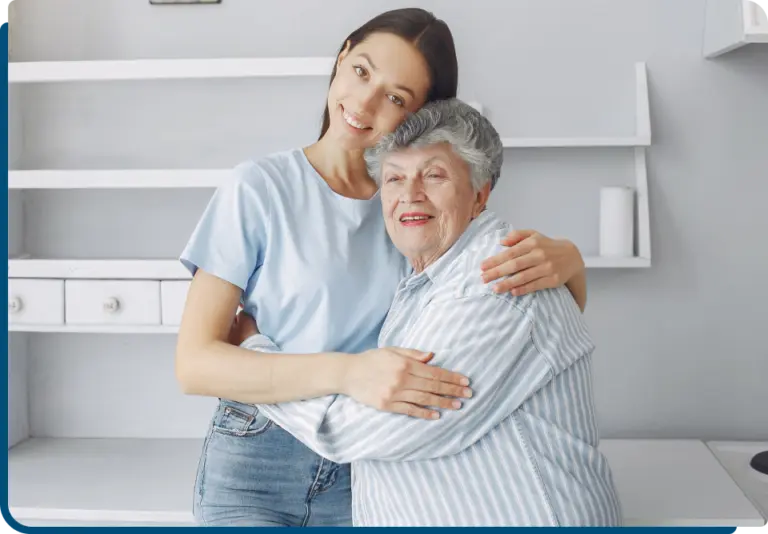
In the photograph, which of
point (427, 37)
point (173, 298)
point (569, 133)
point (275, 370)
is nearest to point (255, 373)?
point (275, 370)

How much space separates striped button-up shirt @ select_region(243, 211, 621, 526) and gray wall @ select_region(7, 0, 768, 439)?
0.93 meters

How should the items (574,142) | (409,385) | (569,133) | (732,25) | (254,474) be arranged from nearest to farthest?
(409,385) < (254,474) < (732,25) < (574,142) < (569,133)

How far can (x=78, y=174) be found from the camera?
1775 mm

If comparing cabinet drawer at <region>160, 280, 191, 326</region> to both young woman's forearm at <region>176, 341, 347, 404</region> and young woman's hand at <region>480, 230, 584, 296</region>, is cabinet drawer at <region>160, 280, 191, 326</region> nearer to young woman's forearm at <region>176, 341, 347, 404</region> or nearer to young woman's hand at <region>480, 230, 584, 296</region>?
young woman's forearm at <region>176, 341, 347, 404</region>

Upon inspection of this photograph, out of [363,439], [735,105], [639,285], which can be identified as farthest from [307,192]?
[735,105]

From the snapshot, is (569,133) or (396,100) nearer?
(396,100)

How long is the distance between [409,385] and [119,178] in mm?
1078

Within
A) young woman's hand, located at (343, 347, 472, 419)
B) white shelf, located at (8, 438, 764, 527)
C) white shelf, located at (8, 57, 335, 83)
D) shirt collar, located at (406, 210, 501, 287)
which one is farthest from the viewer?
white shelf, located at (8, 57, 335, 83)

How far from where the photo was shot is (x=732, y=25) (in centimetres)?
167

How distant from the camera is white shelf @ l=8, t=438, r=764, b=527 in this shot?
151cm

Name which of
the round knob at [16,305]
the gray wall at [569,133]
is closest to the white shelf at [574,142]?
the gray wall at [569,133]

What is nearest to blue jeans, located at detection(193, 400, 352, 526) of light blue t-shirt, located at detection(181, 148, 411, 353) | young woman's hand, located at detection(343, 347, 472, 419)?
light blue t-shirt, located at detection(181, 148, 411, 353)

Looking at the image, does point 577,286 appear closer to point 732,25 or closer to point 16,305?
point 732,25

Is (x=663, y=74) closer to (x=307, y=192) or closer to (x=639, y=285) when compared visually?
(x=639, y=285)
